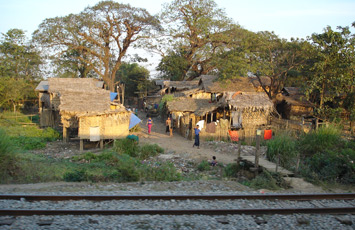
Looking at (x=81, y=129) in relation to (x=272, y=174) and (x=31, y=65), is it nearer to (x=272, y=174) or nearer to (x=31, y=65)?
Answer: (x=272, y=174)

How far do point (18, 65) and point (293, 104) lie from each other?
29.3 meters

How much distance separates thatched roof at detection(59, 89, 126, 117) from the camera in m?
16.9

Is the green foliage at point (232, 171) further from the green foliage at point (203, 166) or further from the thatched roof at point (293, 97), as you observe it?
the thatched roof at point (293, 97)

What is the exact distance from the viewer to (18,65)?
30.8 m

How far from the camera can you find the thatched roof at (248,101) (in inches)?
772

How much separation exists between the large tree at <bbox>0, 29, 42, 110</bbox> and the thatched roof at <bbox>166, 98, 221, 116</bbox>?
15263 mm

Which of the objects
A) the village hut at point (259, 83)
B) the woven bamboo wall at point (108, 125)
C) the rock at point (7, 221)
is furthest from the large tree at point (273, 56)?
the rock at point (7, 221)

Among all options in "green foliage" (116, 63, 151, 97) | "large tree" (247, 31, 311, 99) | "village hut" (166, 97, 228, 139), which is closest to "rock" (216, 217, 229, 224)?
"village hut" (166, 97, 228, 139)

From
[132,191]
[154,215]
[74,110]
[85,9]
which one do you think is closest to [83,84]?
[74,110]

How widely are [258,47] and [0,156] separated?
2144 cm

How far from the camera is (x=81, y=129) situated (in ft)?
53.8

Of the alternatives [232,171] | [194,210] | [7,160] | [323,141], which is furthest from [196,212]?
[323,141]

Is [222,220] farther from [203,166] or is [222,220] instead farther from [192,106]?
[192,106]

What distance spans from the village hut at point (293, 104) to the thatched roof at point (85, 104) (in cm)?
1518
